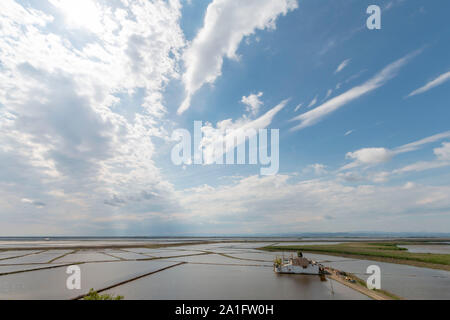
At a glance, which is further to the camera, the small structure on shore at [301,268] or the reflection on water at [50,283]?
the small structure on shore at [301,268]

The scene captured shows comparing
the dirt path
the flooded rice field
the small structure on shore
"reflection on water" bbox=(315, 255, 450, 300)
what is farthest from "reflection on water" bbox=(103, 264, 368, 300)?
"reflection on water" bbox=(315, 255, 450, 300)

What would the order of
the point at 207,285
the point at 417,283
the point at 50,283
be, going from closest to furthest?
the point at 207,285 → the point at 417,283 → the point at 50,283

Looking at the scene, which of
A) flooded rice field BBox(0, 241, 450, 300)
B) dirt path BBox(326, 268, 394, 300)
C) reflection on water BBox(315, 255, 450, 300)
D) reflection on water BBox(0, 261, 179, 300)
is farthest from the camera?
reflection on water BBox(0, 261, 179, 300)

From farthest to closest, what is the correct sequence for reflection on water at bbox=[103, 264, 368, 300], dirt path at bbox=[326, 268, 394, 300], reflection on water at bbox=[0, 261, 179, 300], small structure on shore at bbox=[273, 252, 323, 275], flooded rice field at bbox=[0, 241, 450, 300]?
small structure on shore at bbox=[273, 252, 323, 275] < reflection on water at bbox=[0, 261, 179, 300] < flooded rice field at bbox=[0, 241, 450, 300] < reflection on water at bbox=[103, 264, 368, 300] < dirt path at bbox=[326, 268, 394, 300]

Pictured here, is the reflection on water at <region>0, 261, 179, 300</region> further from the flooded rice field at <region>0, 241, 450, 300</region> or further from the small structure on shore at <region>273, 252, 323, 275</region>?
the small structure on shore at <region>273, 252, 323, 275</region>

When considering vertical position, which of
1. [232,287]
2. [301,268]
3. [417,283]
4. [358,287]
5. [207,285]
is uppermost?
[358,287]

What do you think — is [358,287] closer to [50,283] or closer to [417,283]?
[417,283]

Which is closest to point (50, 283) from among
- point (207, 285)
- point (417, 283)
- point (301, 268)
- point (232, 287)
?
point (207, 285)

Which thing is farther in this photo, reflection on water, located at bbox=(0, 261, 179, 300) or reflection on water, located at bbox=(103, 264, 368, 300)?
reflection on water, located at bbox=(0, 261, 179, 300)

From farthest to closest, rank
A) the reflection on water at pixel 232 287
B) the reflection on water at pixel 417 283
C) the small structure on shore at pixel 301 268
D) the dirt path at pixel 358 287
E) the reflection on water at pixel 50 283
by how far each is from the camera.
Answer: the small structure on shore at pixel 301 268 → the reflection on water at pixel 50 283 → the reflection on water at pixel 417 283 → the reflection on water at pixel 232 287 → the dirt path at pixel 358 287

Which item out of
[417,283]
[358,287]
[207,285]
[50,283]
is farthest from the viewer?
[50,283]

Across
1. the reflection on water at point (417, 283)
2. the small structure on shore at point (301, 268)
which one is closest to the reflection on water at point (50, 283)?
the small structure on shore at point (301, 268)

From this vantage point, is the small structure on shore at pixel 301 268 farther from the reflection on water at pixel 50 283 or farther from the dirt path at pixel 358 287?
the reflection on water at pixel 50 283
